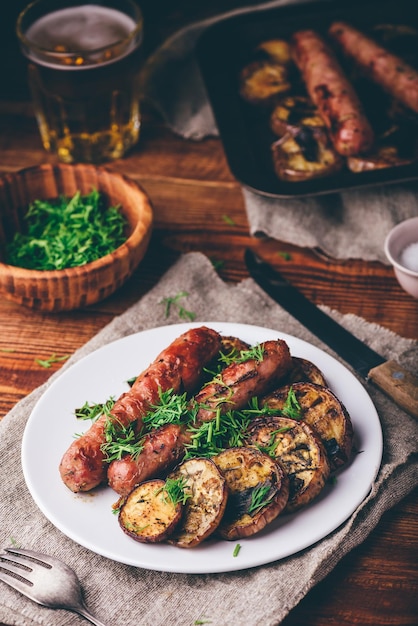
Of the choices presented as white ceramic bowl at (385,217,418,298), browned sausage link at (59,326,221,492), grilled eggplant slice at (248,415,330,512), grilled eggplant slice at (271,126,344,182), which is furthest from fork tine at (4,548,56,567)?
grilled eggplant slice at (271,126,344,182)

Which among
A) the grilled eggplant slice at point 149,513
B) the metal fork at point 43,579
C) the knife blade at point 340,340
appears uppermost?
the grilled eggplant slice at point 149,513

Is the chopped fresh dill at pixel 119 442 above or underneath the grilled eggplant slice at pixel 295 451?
above

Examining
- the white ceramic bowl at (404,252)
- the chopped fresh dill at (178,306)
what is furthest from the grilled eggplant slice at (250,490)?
the white ceramic bowl at (404,252)

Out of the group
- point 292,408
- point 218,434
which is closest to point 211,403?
point 218,434

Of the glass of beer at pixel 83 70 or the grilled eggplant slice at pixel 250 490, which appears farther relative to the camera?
the glass of beer at pixel 83 70

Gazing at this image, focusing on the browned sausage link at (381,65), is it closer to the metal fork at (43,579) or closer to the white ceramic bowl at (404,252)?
the white ceramic bowl at (404,252)

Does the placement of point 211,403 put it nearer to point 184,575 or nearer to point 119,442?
point 119,442

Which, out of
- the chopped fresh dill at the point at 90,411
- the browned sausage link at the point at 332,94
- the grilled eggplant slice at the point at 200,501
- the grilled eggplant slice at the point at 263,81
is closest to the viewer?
the grilled eggplant slice at the point at 200,501
